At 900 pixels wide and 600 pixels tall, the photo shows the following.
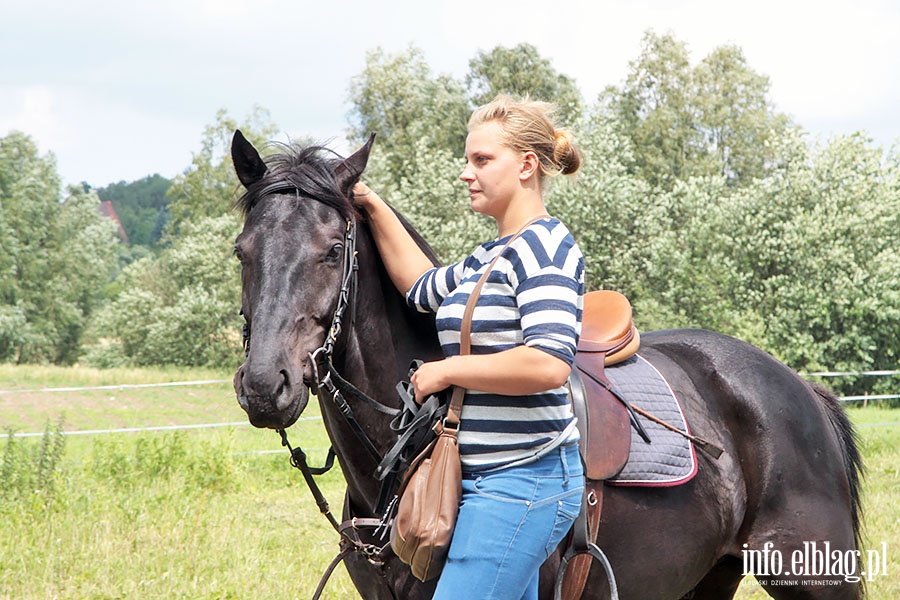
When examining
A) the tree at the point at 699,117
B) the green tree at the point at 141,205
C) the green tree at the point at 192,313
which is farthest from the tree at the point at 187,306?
the green tree at the point at 141,205

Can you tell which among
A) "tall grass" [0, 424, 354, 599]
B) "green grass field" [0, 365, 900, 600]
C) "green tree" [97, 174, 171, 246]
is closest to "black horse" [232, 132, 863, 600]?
"green grass field" [0, 365, 900, 600]

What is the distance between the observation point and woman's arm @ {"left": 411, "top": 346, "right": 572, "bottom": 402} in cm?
202

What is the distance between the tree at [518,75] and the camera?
35438mm

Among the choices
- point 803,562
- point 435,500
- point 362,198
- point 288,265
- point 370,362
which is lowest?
point 803,562

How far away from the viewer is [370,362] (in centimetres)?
266

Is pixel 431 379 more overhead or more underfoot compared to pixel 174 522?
more overhead

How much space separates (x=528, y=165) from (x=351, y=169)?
627 mm

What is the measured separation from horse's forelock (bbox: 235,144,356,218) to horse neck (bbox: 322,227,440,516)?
0.65ft

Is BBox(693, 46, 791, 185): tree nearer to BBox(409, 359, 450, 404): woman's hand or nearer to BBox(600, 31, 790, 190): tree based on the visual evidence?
BBox(600, 31, 790, 190): tree

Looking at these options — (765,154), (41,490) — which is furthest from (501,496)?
(765,154)

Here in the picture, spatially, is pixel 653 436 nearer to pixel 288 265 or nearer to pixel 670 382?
pixel 670 382

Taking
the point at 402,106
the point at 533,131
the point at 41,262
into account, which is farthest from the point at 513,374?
the point at 41,262

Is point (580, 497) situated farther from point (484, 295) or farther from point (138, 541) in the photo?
point (138, 541)

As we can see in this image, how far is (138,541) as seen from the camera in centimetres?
561
